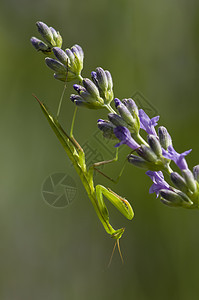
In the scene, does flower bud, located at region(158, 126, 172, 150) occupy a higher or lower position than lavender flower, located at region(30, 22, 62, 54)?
lower

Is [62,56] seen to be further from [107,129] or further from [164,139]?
[164,139]

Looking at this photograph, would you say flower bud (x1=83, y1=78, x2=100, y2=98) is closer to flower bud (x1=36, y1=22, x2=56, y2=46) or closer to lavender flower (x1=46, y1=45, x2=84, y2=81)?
lavender flower (x1=46, y1=45, x2=84, y2=81)

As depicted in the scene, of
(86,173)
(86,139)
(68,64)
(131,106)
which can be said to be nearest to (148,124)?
(131,106)

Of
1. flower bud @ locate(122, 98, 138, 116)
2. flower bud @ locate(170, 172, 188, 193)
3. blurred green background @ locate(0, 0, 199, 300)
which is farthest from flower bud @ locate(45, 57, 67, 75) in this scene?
blurred green background @ locate(0, 0, 199, 300)

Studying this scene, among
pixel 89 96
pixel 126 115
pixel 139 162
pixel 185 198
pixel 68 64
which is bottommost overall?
pixel 185 198

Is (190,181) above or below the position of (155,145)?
below

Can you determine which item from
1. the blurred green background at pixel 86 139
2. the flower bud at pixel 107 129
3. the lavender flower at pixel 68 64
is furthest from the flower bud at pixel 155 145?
the blurred green background at pixel 86 139

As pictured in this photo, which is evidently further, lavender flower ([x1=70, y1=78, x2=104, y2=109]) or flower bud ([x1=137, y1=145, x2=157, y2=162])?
lavender flower ([x1=70, y1=78, x2=104, y2=109])

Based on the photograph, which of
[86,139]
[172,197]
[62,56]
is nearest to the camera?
[172,197]

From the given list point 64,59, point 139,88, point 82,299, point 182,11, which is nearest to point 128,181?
point 139,88

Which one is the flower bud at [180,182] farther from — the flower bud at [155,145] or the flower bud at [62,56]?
the flower bud at [62,56]
